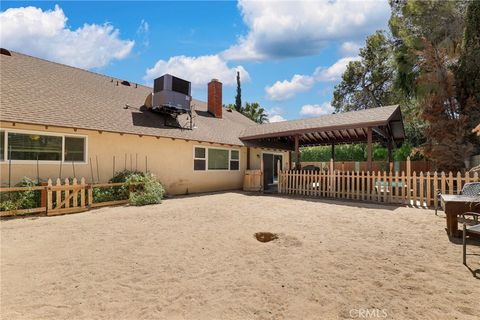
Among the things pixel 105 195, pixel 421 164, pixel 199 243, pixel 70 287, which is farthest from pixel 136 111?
pixel 421 164

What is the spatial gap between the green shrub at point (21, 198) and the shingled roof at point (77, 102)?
79.1 inches

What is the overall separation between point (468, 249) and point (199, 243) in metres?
5.09

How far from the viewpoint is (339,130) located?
1395 cm

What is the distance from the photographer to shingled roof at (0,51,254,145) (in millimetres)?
9375

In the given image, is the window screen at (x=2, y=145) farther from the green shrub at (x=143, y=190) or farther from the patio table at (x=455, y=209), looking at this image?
the patio table at (x=455, y=209)

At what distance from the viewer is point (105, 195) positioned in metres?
9.88

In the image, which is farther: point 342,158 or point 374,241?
point 342,158

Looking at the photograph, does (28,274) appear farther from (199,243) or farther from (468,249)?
(468,249)

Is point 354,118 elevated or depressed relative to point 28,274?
elevated

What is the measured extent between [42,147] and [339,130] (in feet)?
43.4

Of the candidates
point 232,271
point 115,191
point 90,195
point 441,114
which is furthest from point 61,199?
point 441,114

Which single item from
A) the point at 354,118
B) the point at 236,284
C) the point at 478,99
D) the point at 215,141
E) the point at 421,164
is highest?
the point at 478,99

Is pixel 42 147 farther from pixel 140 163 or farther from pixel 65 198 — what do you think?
pixel 140 163

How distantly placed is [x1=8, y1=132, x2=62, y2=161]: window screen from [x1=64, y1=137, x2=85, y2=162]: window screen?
231mm
